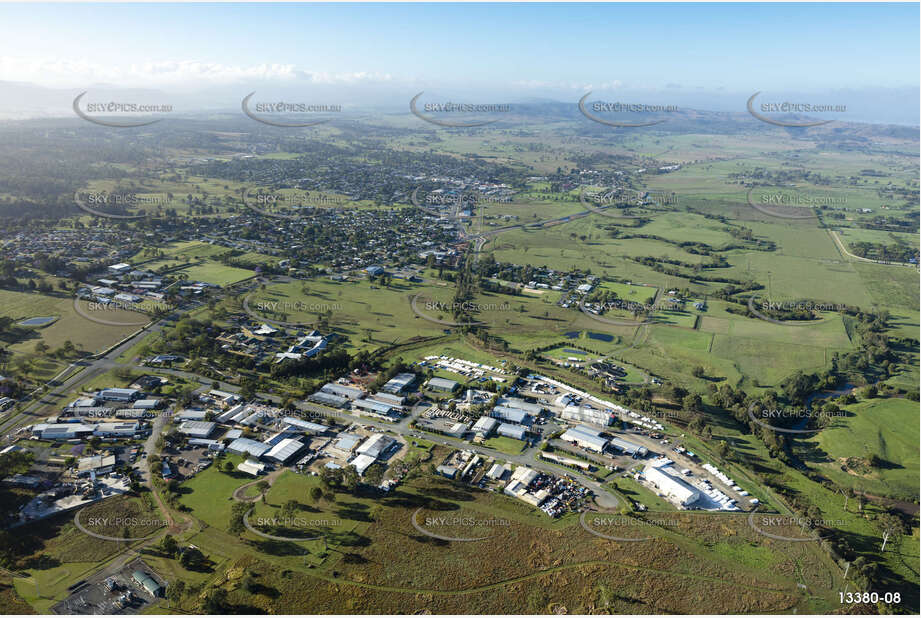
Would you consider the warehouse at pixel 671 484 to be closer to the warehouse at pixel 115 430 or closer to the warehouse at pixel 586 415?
the warehouse at pixel 586 415

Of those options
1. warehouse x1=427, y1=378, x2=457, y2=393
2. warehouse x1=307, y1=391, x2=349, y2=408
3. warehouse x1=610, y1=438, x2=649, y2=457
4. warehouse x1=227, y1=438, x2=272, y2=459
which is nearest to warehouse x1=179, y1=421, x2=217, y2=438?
warehouse x1=227, y1=438, x2=272, y2=459

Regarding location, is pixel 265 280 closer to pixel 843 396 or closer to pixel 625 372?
pixel 625 372

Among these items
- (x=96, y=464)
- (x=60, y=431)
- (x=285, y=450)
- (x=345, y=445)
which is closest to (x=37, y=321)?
(x=60, y=431)

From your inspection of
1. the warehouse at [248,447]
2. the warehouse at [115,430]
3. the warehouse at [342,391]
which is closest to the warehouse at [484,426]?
the warehouse at [342,391]

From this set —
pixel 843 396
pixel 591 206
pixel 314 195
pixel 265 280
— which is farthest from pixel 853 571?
pixel 314 195

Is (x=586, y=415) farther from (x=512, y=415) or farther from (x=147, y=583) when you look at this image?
(x=147, y=583)

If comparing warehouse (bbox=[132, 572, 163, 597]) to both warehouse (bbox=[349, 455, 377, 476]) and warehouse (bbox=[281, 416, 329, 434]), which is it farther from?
warehouse (bbox=[281, 416, 329, 434])
